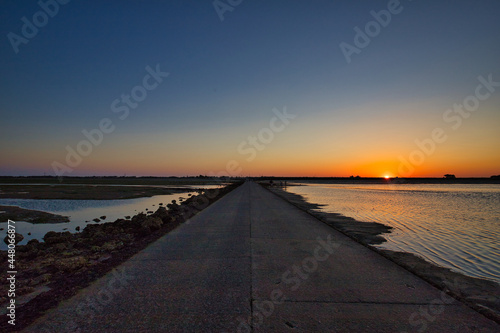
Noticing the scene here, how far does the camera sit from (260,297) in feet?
16.8

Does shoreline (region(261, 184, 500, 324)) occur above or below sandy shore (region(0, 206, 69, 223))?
above

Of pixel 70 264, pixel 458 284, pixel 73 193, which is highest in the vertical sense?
pixel 73 193

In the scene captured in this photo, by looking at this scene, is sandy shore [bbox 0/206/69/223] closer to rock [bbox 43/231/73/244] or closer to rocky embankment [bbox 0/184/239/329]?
rocky embankment [bbox 0/184/239/329]

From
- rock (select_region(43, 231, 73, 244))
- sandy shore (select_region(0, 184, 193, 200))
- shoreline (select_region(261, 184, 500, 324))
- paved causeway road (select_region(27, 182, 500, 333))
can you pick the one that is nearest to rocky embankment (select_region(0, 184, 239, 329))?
rock (select_region(43, 231, 73, 244))

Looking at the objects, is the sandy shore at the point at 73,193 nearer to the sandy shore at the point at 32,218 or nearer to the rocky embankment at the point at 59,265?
the sandy shore at the point at 32,218

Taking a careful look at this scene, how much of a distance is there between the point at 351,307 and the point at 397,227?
1154 cm

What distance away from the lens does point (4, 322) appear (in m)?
4.41

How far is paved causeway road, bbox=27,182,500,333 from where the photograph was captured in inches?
166

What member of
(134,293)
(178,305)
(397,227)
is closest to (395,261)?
(178,305)

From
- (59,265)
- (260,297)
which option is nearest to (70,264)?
(59,265)

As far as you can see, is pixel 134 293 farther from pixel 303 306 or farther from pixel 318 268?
pixel 318 268

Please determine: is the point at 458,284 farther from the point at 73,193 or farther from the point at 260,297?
the point at 73,193

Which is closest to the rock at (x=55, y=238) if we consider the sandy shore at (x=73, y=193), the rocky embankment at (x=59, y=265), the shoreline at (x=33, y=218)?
the rocky embankment at (x=59, y=265)

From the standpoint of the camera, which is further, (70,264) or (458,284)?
(70,264)
